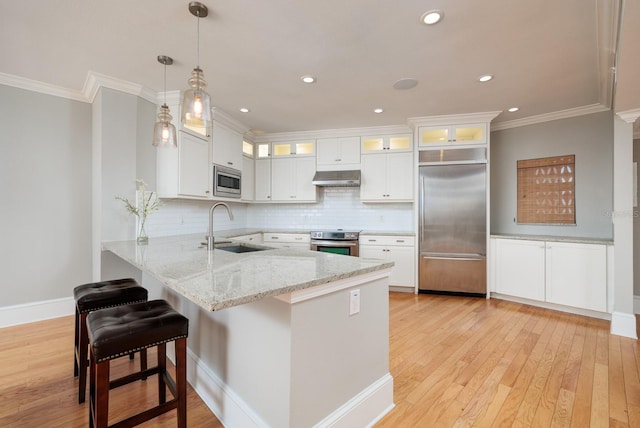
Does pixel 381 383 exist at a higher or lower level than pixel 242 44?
lower

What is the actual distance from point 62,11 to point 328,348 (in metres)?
2.74

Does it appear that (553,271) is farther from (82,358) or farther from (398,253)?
(82,358)

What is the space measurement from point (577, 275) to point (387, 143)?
9.46ft

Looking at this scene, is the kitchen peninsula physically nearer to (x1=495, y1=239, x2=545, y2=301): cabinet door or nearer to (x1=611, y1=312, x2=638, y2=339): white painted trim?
(x1=611, y1=312, x2=638, y2=339): white painted trim

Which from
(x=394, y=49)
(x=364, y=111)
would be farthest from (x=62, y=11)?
(x=364, y=111)

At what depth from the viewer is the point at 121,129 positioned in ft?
9.68

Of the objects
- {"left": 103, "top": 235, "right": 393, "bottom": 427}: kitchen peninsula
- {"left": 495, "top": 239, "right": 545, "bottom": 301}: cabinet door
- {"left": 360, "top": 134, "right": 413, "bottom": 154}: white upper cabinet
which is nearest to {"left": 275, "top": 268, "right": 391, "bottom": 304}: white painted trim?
{"left": 103, "top": 235, "right": 393, "bottom": 427}: kitchen peninsula

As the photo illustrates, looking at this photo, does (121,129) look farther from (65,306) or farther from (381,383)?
(381,383)

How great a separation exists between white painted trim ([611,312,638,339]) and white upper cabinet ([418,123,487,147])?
236cm

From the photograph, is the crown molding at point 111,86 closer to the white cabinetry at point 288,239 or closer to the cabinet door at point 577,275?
the white cabinetry at point 288,239

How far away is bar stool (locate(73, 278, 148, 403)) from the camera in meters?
1.73

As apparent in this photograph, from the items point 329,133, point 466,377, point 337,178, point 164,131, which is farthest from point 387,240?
point 164,131

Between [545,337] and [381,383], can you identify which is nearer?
[381,383]

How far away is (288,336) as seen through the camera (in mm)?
1203
